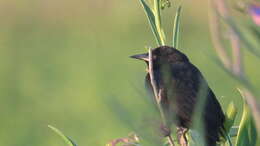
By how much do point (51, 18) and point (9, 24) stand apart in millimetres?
775

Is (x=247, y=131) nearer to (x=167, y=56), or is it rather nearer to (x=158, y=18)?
(x=158, y=18)

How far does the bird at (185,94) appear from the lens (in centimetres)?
182

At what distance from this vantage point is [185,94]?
2328mm

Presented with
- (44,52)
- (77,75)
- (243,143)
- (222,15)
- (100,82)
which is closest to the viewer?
(222,15)

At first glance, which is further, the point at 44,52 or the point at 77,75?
the point at 44,52

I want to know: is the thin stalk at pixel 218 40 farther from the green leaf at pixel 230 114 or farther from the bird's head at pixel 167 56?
the bird's head at pixel 167 56

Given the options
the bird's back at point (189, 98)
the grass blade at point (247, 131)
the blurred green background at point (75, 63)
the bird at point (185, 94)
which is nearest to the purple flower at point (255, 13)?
the grass blade at point (247, 131)

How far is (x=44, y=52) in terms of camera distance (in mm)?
10328

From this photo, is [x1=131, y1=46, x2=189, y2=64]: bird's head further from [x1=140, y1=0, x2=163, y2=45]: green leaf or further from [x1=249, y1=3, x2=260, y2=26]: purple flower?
[x1=249, y1=3, x2=260, y2=26]: purple flower

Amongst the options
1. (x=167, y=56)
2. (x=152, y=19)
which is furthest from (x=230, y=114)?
(x=167, y=56)

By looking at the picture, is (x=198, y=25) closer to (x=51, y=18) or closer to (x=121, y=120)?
(x=51, y=18)

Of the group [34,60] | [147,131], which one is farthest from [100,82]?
[147,131]

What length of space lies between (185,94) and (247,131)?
0.90m

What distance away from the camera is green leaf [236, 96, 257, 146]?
1.42 m
